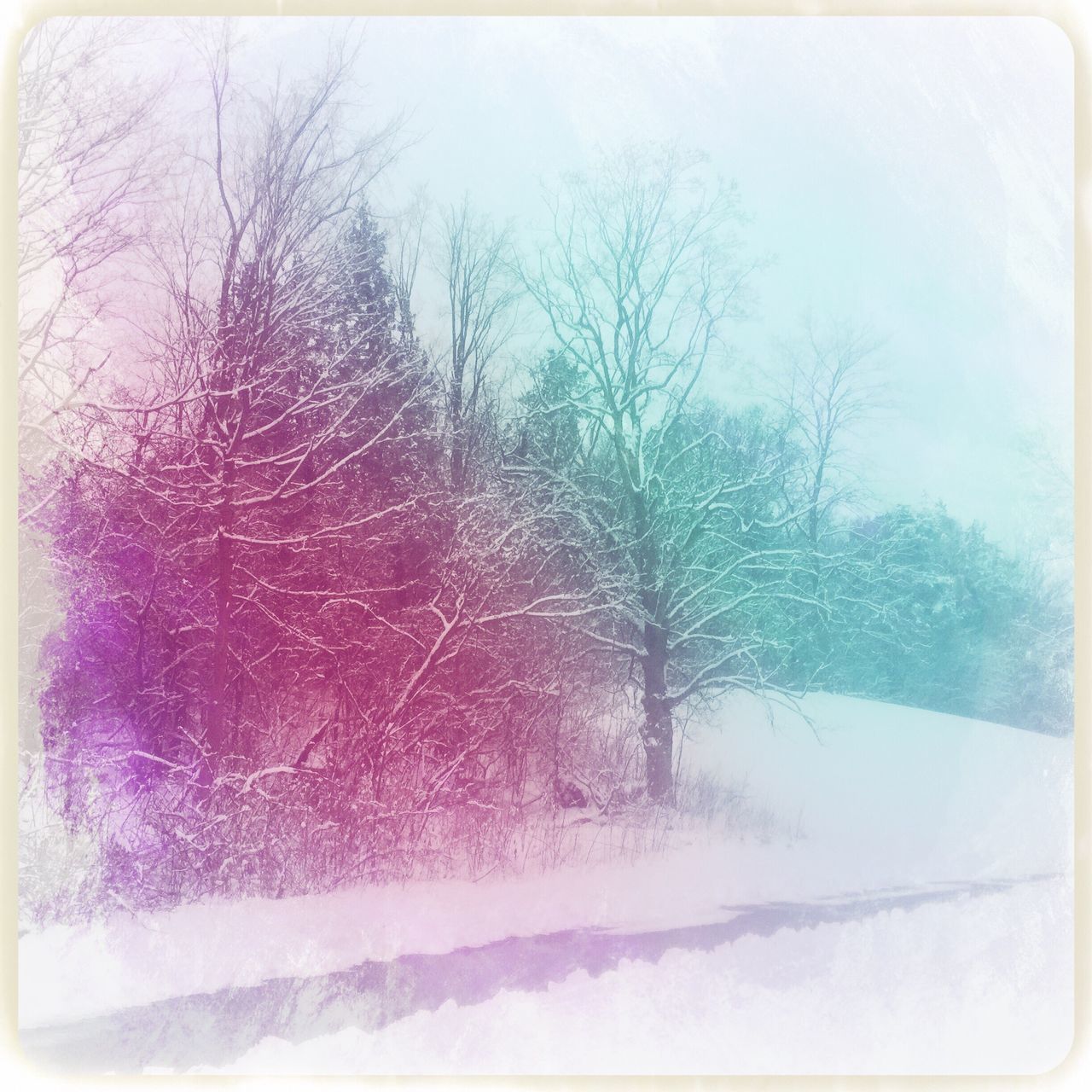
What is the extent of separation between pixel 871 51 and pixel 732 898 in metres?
3.93

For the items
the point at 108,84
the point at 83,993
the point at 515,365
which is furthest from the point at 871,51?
the point at 83,993

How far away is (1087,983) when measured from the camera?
167 inches

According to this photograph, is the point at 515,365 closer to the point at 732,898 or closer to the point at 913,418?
the point at 913,418

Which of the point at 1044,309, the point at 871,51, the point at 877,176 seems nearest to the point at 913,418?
the point at 1044,309

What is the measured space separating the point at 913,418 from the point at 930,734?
1449mm

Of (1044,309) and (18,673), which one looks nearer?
(18,673)

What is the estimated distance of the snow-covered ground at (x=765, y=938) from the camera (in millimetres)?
3934

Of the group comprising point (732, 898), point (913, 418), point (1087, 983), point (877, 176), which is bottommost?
point (1087, 983)

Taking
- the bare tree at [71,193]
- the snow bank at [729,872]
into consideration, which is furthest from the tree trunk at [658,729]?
the bare tree at [71,193]

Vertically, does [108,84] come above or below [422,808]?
above

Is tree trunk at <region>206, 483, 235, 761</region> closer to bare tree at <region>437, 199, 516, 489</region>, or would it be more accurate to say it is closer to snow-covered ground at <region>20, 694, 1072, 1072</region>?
snow-covered ground at <region>20, 694, 1072, 1072</region>

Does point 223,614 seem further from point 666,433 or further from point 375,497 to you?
point 666,433

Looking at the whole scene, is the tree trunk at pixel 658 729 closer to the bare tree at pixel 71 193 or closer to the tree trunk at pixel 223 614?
the tree trunk at pixel 223 614

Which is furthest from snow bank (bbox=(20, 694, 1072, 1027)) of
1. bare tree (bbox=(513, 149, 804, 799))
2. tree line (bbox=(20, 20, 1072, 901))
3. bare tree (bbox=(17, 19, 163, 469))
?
bare tree (bbox=(17, 19, 163, 469))
